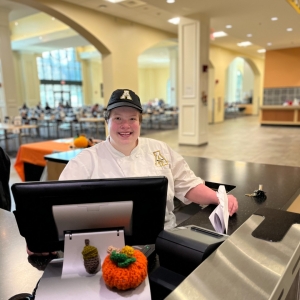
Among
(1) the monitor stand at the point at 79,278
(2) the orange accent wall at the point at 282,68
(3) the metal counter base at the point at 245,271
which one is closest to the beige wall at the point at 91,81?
(2) the orange accent wall at the point at 282,68

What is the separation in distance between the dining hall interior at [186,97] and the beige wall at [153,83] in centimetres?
608

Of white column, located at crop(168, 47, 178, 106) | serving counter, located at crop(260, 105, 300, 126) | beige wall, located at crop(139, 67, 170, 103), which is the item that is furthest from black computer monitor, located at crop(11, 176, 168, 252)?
beige wall, located at crop(139, 67, 170, 103)

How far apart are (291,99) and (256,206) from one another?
12068mm

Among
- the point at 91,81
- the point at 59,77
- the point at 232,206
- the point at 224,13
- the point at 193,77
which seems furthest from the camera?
the point at 91,81

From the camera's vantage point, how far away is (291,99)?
12.0m

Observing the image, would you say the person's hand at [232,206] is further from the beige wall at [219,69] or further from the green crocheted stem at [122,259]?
the beige wall at [219,69]

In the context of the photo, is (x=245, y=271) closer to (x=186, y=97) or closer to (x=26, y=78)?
(x=186, y=97)

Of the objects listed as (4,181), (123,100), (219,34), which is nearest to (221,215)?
(123,100)

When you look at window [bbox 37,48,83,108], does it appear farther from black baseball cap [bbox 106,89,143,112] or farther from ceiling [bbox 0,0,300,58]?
black baseball cap [bbox 106,89,143,112]

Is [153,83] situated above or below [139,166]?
above

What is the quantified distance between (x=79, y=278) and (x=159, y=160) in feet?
2.35

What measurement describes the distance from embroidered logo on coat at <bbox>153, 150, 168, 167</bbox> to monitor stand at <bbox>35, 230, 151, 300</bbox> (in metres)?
0.60

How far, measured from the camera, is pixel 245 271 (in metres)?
0.79

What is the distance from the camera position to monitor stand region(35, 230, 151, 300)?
0.80m
